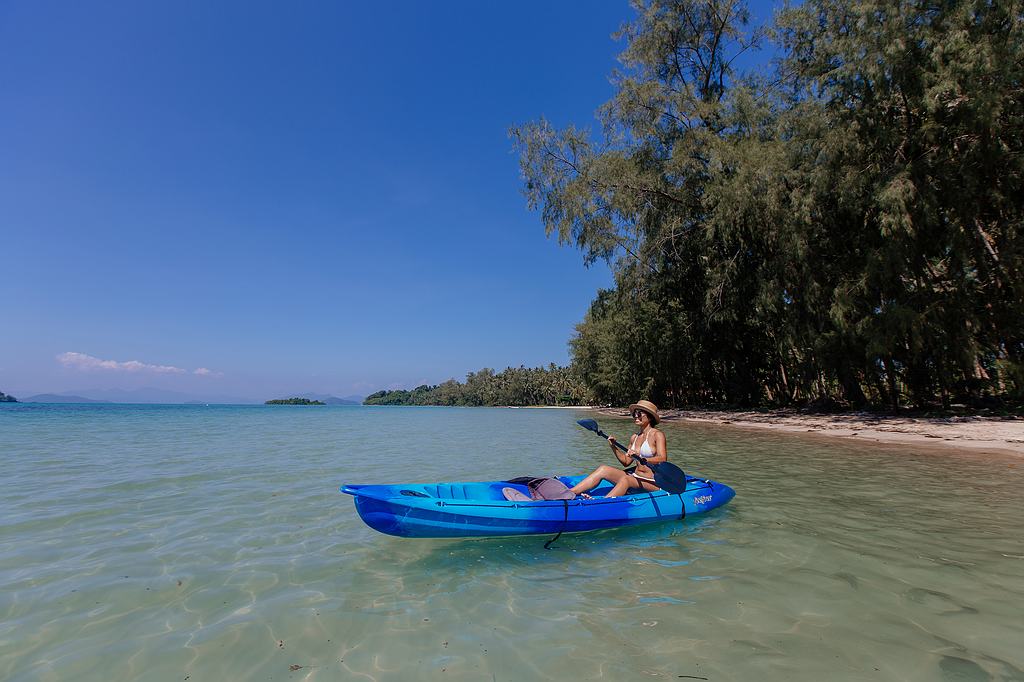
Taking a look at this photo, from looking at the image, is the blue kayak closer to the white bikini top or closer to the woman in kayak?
the woman in kayak

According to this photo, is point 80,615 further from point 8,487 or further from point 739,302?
point 739,302

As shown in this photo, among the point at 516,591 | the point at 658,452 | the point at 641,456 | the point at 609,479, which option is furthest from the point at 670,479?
the point at 516,591

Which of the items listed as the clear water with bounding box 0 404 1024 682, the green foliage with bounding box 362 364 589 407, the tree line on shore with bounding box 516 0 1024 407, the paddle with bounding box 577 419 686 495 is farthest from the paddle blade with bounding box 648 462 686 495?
the green foliage with bounding box 362 364 589 407

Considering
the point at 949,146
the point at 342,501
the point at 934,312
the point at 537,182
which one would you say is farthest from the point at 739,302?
the point at 342,501

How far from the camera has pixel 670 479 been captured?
5926 mm

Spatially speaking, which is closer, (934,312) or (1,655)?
(1,655)

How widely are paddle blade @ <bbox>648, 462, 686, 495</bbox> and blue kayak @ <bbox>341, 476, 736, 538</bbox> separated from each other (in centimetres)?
10

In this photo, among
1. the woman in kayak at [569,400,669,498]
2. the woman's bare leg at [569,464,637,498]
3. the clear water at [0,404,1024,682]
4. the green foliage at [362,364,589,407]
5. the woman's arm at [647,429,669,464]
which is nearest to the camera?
the clear water at [0,404,1024,682]

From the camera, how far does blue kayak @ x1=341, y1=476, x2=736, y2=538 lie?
452 cm

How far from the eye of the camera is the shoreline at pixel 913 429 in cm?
1135

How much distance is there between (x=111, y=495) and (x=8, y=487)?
2440mm

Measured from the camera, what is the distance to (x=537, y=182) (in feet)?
67.1

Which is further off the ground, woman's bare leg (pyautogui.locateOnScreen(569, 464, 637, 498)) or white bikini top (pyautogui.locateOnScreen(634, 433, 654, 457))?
white bikini top (pyautogui.locateOnScreen(634, 433, 654, 457))

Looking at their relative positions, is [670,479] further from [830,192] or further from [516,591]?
[830,192]
